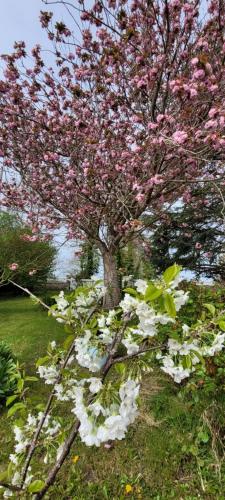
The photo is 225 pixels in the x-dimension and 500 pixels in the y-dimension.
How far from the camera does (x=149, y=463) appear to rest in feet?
8.19

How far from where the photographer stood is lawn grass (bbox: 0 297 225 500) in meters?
2.20

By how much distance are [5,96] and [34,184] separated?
160cm

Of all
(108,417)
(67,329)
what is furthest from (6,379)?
(108,417)

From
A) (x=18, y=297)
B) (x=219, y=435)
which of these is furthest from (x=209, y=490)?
(x=18, y=297)

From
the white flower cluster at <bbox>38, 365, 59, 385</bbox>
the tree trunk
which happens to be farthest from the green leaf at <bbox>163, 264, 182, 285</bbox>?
the tree trunk

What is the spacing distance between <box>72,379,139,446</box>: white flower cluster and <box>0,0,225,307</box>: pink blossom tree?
2.80 metres

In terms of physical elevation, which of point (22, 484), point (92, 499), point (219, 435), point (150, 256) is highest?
point (150, 256)

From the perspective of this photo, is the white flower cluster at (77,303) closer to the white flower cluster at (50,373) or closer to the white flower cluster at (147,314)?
the white flower cluster at (50,373)

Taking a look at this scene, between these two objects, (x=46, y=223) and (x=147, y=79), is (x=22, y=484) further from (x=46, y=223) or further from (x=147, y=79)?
(x=46, y=223)

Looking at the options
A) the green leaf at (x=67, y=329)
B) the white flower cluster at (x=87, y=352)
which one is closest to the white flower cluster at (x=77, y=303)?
the green leaf at (x=67, y=329)

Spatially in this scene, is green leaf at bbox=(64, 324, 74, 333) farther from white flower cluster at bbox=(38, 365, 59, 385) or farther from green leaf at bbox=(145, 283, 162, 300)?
green leaf at bbox=(145, 283, 162, 300)

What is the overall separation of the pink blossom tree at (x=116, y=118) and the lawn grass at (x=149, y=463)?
7.69 ft

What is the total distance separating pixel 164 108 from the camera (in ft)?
13.6

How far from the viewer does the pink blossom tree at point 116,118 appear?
3.86m
